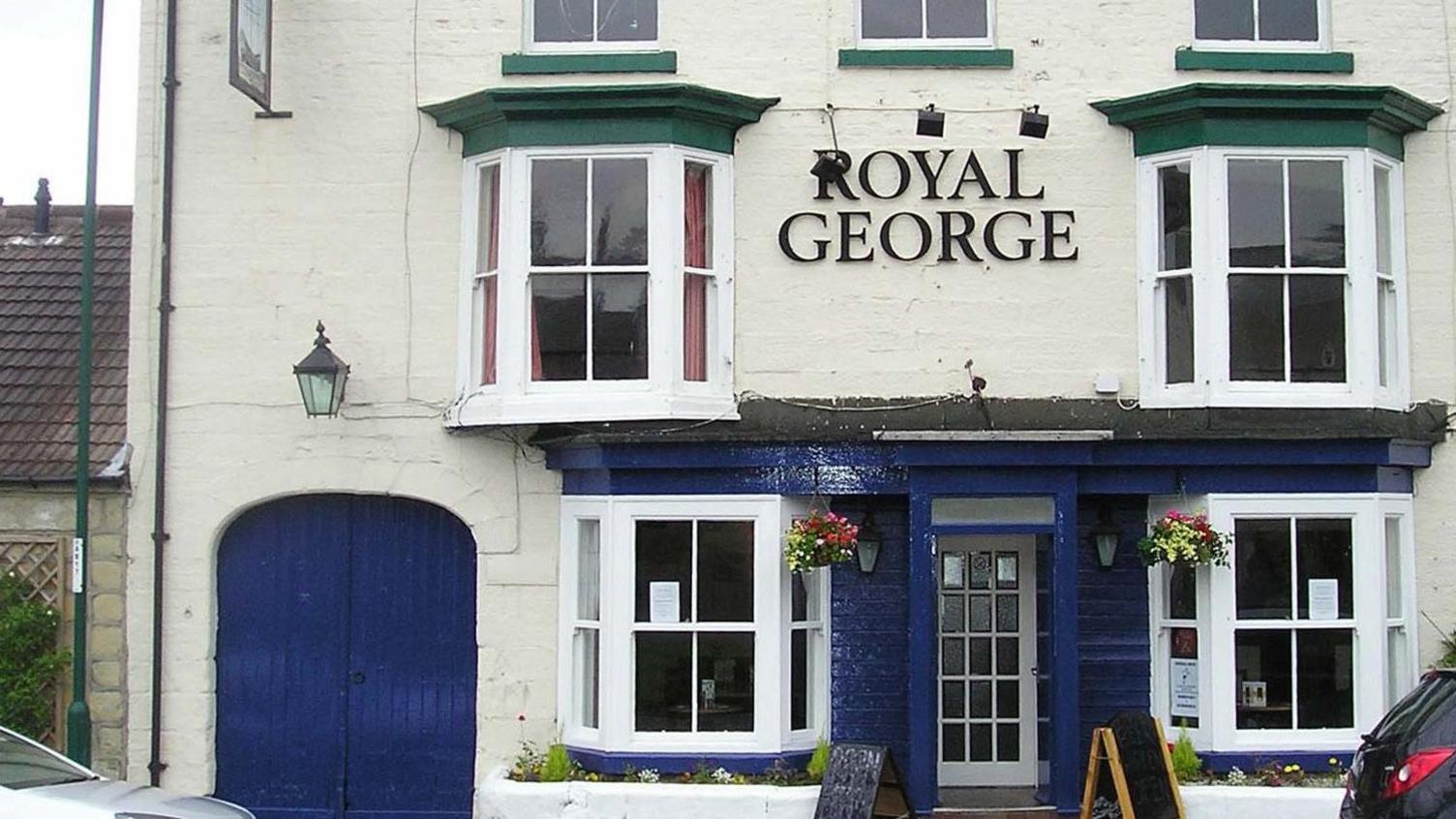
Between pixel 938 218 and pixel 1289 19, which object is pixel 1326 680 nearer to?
pixel 938 218

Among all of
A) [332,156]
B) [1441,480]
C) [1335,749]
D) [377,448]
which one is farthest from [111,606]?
[1441,480]

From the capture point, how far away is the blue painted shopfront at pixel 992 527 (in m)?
12.0

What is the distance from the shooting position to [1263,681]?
12.3m

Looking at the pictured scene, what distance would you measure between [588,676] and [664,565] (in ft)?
3.44

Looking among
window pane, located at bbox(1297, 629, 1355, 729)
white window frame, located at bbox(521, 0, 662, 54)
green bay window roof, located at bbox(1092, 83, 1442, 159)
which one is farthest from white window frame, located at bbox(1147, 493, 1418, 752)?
white window frame, located at bbox(521, 0, 662, 54)

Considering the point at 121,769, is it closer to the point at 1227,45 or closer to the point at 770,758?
the point at 770,758

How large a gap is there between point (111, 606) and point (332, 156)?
3.82 metres

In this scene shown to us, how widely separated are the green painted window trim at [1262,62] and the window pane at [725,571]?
483 centimetres

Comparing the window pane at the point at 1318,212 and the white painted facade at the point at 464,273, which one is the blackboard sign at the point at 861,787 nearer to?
the white painted facade at the point at 464,273

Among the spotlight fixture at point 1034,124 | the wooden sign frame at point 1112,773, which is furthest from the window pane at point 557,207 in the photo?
the wooden sign frame at point 1112,773

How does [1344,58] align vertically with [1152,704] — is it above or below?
above

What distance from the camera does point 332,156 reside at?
42.4 ft

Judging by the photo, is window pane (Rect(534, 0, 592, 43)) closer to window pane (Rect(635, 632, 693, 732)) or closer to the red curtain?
the red curtain

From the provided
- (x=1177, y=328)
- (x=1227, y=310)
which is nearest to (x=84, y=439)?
(x=1177, y=328)
